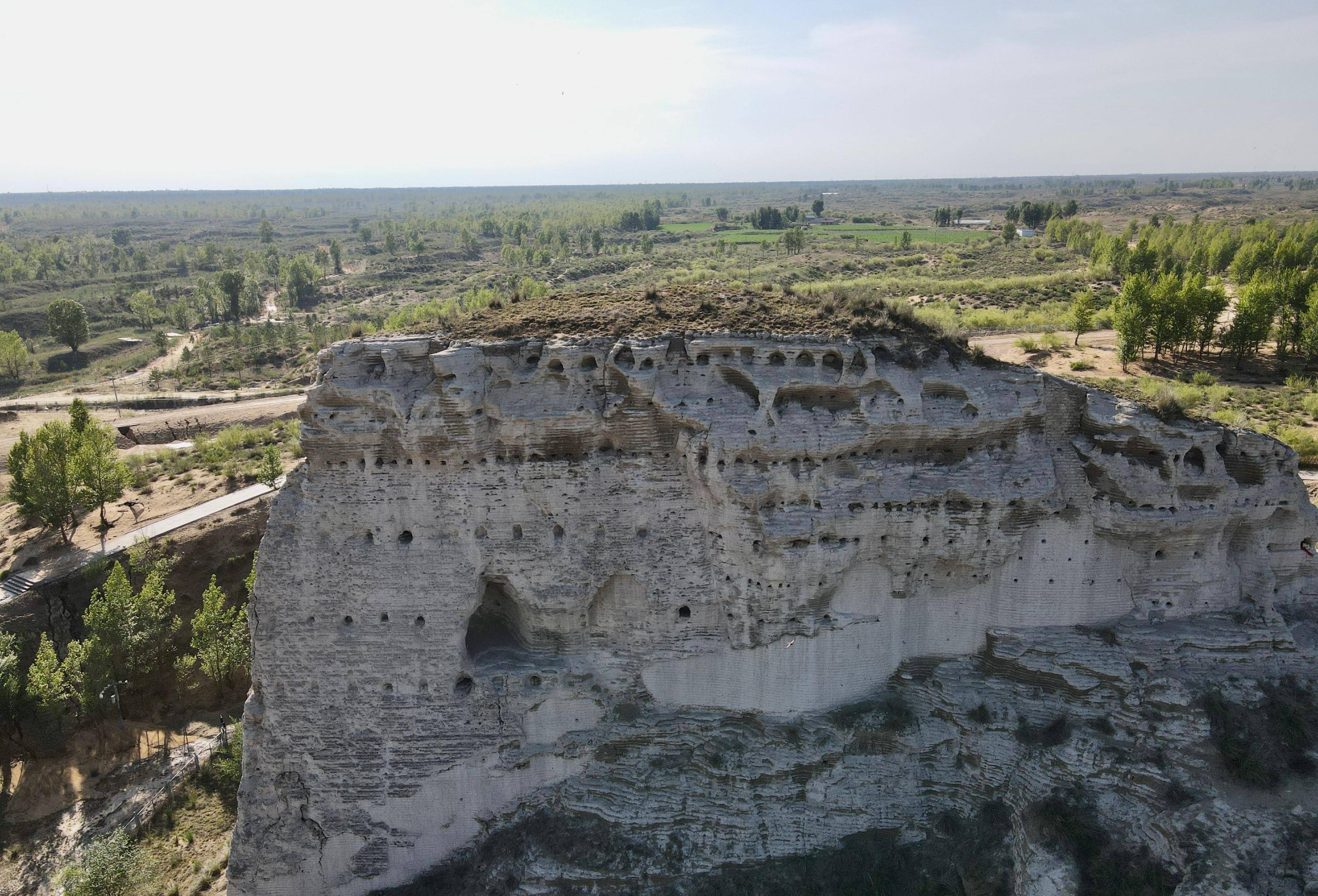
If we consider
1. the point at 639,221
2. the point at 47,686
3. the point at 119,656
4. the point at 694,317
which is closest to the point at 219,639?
the point at 119,656

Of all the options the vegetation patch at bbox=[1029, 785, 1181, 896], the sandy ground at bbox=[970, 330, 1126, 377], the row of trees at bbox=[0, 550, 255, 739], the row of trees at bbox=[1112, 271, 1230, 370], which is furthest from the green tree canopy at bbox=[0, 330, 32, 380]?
the row of trees at bbox=[1112, 271, 1230, 370]

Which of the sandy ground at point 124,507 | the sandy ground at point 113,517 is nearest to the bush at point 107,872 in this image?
the sandy ground at point 124,507

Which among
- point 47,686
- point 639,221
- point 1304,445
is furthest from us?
point 639,221

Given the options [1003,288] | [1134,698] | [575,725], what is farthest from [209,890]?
[1003,288]

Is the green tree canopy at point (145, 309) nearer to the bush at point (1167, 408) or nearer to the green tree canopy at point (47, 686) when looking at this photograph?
the green tree canopy at point (47, 686)

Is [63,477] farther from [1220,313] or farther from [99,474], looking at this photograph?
[1220,313]

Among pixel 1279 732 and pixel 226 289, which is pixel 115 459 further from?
pixel 226 289
